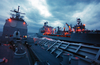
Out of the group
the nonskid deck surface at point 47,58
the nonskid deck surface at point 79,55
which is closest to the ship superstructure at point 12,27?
the nonskid deck surface at point 47,58

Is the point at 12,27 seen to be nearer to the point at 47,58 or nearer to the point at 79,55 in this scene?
the point at 47,58

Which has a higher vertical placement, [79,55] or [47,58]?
[79,55]

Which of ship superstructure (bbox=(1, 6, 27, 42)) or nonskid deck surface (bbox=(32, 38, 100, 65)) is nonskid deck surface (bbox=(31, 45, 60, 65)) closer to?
nonskid deck surface (bbox=(32, 38, 100, 65))

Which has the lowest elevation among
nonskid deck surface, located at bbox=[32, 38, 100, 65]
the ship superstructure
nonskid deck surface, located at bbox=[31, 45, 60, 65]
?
nonskid deck surface, located at bbox=[31, 45, 60, 65]

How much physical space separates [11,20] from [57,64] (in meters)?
25.8

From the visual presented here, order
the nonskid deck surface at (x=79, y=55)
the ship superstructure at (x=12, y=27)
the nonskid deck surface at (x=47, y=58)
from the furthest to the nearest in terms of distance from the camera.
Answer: the ship superstructure at (x=12, y=27)
the nonskid deck surface at (x=47, y=58)
the nonskid deck surface at (x=79, y=55)

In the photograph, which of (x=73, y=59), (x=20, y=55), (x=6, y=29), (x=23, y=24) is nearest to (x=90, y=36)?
(x=73, y=59)

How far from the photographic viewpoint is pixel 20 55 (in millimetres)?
6270

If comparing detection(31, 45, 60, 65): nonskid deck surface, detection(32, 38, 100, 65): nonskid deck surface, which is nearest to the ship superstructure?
detection(31, 45, 60, 65): nonskid deck surface

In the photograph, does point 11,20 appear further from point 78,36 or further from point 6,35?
point 78,36

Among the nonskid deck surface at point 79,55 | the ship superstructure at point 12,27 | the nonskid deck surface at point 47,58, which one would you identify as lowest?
the nonskid deck surface at point 47,58

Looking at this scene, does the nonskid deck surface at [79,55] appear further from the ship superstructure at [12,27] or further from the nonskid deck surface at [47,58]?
the ship superstructure at [12,27]

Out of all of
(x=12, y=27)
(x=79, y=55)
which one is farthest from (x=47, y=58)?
(x=12, y=27)

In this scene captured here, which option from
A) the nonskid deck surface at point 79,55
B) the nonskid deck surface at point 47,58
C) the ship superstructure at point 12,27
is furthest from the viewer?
the ship superstructure at point 12,27
